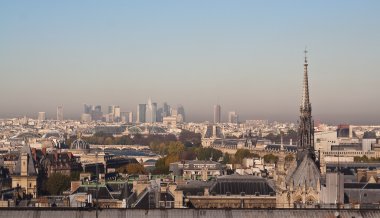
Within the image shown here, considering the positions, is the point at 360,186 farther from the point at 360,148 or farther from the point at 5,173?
the point at 360,148

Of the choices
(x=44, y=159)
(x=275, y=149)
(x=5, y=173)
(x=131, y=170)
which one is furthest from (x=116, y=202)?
(x=275, y=149)

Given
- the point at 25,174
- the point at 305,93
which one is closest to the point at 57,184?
the point at 25,174

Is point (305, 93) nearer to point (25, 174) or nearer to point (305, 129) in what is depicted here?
point (305, 129)

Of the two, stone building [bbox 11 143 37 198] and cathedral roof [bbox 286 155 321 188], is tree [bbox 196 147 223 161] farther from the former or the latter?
cathedral roof [bbox 286 155 321 188]

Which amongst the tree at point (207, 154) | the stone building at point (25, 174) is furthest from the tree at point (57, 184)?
the tree at point (207, 154)

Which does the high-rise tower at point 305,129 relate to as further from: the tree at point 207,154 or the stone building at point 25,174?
the tree at point 207,154

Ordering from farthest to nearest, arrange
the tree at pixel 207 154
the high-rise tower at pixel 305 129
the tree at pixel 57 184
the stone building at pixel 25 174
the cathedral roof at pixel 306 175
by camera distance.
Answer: the tree at pixel 207 154 < the tree at pixel 57 184 < the stone building at pixel 25 174 < the high-rise tower at pixel 305 129 < the cathedral roof at pixel 306 175

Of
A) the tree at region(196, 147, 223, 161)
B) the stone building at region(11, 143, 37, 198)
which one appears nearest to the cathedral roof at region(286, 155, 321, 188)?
the stone building at region(11, 143, 37, 198)

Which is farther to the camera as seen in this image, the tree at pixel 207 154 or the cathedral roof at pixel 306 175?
the tree at pixel 207 154
